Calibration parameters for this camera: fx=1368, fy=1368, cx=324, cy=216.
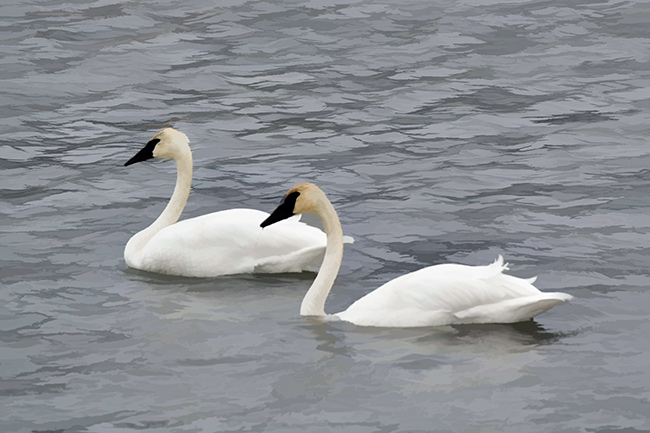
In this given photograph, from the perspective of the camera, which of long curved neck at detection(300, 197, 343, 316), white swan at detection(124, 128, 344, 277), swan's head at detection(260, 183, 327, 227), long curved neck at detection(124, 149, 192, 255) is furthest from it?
long curved neck at detection(124, 149, 192, 255)

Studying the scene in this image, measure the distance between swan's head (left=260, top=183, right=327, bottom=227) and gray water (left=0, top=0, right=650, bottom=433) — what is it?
818 millimetres

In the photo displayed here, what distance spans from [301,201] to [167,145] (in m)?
2.53

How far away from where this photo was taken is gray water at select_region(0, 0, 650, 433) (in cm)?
908

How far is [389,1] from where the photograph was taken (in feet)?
81.9

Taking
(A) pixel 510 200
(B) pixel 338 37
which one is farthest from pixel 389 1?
(A) pixel 510 200

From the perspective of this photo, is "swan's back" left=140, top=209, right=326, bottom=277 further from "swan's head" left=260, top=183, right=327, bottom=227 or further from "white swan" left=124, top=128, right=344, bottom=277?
"swan's head" left=260, top=183, right=327, bottom=227

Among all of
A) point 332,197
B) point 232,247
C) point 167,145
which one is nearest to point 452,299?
point 232,247

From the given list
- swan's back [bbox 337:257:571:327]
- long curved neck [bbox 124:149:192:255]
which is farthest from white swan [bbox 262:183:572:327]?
long curved neck [bbox 124:149:192:255]

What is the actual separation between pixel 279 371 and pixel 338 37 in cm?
1354

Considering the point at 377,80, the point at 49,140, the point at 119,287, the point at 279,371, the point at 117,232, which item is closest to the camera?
the point at 279,371

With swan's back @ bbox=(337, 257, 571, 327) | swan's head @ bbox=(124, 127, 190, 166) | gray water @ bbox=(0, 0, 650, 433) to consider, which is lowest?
gray water @ bbox=(0, 0, 650, 433)

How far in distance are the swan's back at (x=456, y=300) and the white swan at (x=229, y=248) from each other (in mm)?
1544

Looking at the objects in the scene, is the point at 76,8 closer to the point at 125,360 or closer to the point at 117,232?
the point at 117,232

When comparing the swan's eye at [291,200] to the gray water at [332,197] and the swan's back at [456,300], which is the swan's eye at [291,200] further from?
the swan's back at [456,300]
